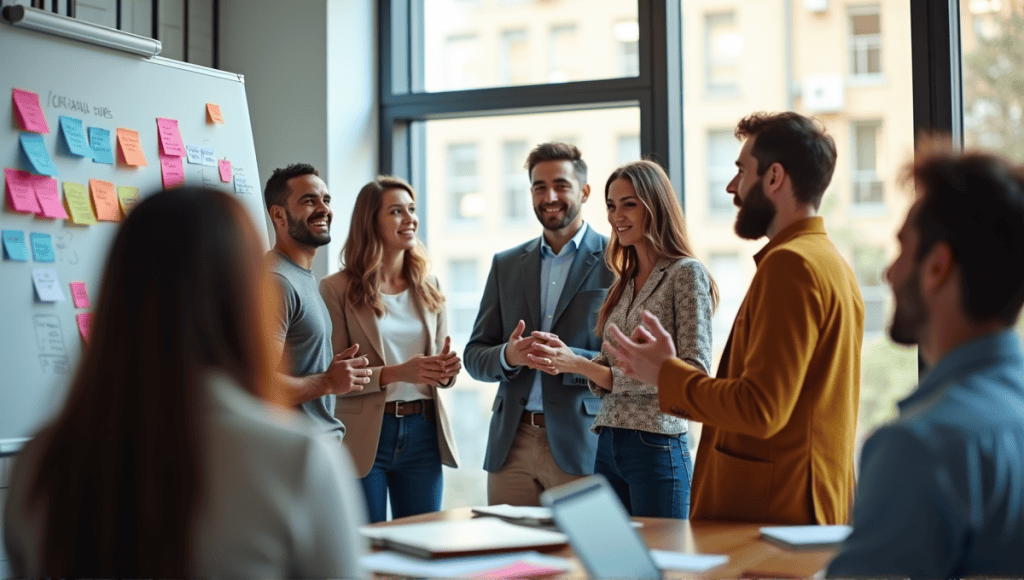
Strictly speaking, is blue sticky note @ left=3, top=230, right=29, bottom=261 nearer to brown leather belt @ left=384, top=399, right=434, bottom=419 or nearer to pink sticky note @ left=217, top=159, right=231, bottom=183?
pink sticky note @ left=217, top=159, right=231, bottom=183

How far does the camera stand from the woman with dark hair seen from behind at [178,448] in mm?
935

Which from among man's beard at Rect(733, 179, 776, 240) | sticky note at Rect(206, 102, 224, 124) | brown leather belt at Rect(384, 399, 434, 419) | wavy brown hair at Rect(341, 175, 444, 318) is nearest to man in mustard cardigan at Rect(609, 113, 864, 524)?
man's beard at Rect(733, 179, 776, 240)

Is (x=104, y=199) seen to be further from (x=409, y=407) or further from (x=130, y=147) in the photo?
(x=409, y=407)

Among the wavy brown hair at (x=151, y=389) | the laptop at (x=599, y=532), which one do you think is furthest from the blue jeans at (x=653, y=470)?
the wavy brown hair at (x=151, y=389)

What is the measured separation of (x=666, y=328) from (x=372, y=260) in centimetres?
124

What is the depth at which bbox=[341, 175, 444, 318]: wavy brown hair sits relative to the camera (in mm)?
3402

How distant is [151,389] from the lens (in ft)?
3.14

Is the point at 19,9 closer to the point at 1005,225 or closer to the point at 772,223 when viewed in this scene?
the point at 772,223

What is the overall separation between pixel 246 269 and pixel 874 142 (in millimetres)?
3085

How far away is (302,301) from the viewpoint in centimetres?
304

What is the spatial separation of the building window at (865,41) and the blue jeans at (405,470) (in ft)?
7.12

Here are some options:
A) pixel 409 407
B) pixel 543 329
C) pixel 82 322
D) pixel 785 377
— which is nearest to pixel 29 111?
pixel 82 322

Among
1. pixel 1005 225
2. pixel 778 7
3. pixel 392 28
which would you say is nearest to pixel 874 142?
pixel 778 7

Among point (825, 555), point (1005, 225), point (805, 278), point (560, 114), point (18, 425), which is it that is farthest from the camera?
point (560, 114)
